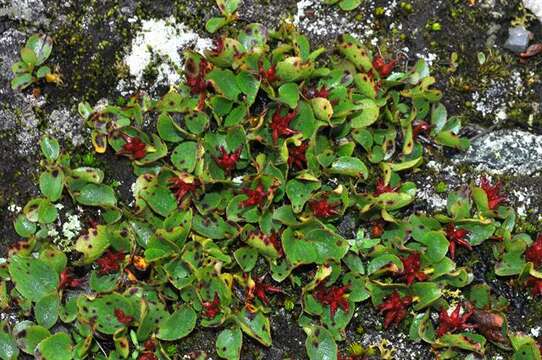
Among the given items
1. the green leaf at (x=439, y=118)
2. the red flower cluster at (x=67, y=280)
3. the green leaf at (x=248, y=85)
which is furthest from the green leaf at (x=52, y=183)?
the green leaf at (x=439, y=118)

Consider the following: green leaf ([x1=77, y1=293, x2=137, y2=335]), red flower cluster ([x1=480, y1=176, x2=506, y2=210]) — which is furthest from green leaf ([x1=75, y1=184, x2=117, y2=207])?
red flower cluster ([x1=480, y1=176, x2=506, y2=210])

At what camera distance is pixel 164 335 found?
14.4 ft

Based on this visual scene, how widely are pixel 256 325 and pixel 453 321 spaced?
120 centimetres

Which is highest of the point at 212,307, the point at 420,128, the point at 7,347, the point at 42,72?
the point at 42,72

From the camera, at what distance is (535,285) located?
4.52m

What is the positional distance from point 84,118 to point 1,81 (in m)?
0.62

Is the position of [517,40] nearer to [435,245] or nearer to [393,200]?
[393,200]

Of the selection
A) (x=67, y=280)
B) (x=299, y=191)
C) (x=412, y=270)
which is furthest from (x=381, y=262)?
(x=67, y=280)

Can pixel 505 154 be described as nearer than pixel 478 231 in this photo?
No

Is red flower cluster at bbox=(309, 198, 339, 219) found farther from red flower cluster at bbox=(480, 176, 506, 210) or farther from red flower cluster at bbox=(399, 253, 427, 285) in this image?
red flower cluster at bbox=(480, 176, 506, 210)

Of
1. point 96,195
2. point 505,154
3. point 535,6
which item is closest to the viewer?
point 96,195

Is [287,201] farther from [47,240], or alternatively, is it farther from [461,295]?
[47,240]

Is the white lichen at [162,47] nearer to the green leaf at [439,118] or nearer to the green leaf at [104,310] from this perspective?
the green leaf at [104,310]

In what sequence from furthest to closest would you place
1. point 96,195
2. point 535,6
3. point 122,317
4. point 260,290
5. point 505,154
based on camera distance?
point 535,6
point 505,154
point 96,195
point 260,290
point 122,317
